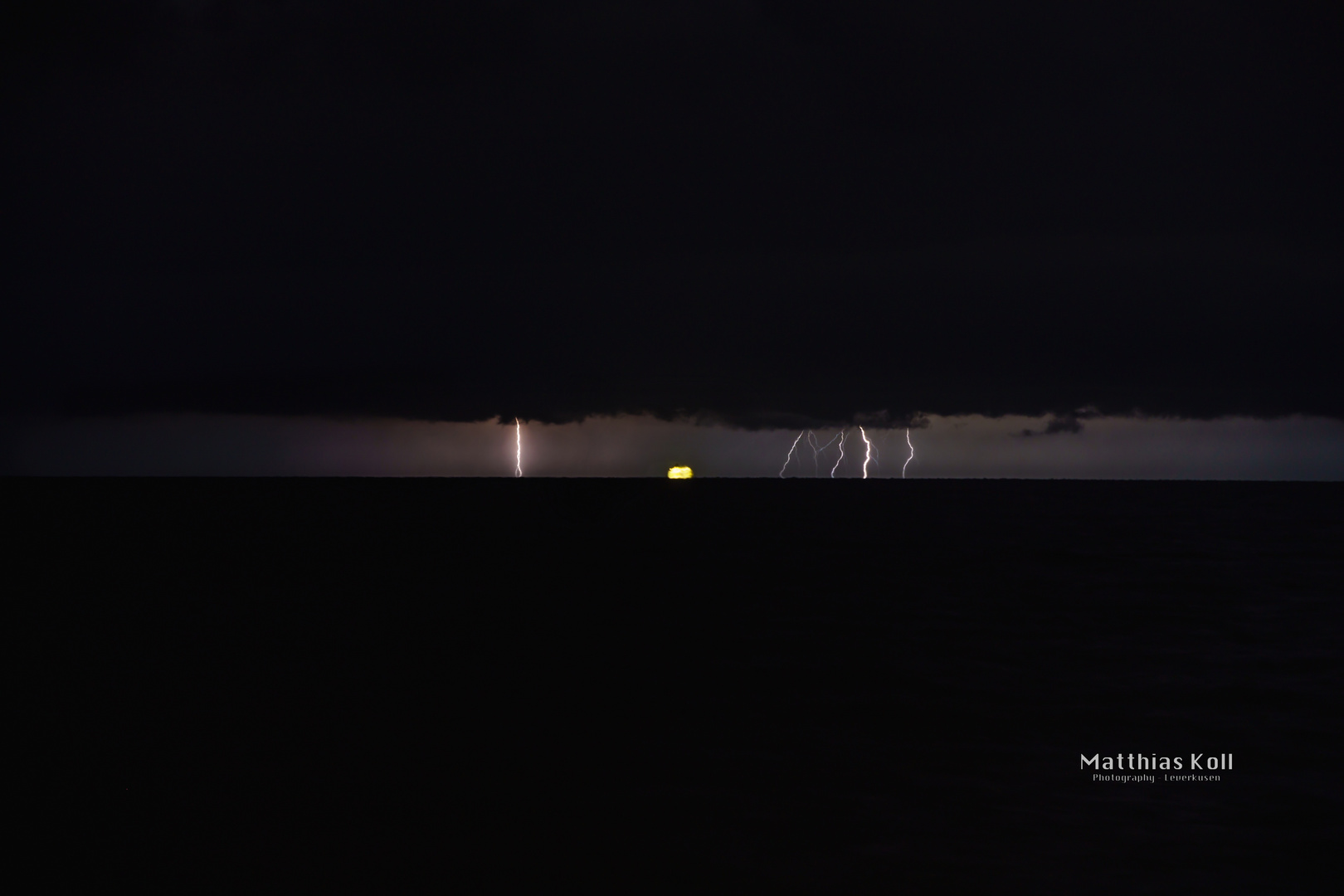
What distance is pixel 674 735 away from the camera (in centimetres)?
1844

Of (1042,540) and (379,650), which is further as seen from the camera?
(1042,540)

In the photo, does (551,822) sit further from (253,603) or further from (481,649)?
(253,603)

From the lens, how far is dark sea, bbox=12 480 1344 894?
11969 millimetres

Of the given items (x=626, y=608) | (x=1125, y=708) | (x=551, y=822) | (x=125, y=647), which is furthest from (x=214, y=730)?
(x=626, y=608)

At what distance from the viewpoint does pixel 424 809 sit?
13.6m

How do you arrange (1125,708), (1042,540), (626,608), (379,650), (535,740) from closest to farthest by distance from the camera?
(535,740), (1125,708), (379,650), (626,608), (1042,540)

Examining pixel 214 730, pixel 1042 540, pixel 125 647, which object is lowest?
pixel 214 730

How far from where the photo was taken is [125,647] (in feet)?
94.2

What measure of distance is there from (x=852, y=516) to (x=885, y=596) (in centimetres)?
9500

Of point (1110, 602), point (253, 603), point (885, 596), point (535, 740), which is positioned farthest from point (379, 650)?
point (1110, 602)

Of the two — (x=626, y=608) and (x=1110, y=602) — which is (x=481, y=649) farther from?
(x=1110, y=602)

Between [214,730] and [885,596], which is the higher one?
[885,596]

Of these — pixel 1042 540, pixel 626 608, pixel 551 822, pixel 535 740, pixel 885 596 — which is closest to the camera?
pixel 551 822

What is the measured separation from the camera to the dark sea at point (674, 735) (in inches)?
471
